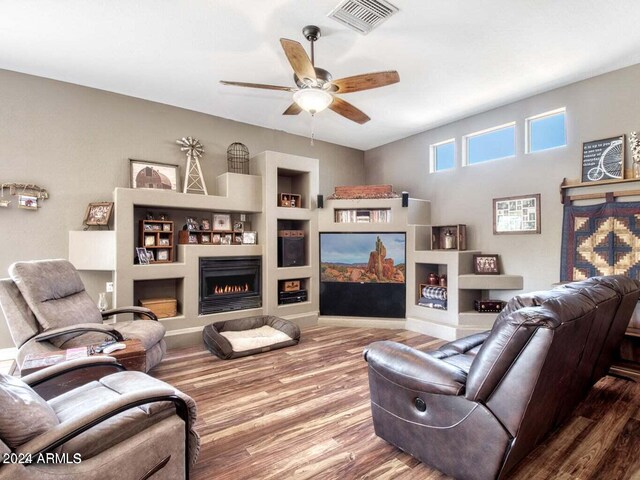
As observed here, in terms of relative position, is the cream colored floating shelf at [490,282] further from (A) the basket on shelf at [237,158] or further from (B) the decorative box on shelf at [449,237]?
(A) the basket on shelf at [237,158]

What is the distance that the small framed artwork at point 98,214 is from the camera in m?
4.01

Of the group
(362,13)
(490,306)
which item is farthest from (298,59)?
(490,306)

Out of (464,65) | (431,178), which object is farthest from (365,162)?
(464,65)

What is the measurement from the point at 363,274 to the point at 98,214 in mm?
3750

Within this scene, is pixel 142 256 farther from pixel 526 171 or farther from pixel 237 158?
pixel 526 171

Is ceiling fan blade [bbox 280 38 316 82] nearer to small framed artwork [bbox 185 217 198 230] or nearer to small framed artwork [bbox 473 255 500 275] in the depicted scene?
small framed artwork [bbox 185 217 198 230]

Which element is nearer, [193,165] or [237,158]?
[193,165]

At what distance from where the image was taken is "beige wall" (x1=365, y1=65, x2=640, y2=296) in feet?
12.2

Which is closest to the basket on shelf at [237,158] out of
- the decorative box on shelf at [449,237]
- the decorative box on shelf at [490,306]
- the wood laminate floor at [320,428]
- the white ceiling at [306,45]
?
the white ceiling at [306,45]

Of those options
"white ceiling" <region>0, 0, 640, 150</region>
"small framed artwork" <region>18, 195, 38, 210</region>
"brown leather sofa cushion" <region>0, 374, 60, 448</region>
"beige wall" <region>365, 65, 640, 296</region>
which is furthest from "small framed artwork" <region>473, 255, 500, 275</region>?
"small framed artwork" <region>18, 195, 38, 210</region>

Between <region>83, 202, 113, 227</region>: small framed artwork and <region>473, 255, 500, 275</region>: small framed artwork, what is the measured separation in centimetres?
502

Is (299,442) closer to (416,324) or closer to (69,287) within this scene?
(69,287)

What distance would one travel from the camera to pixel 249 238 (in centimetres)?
495

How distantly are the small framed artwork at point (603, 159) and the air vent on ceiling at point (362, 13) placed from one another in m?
2.95
